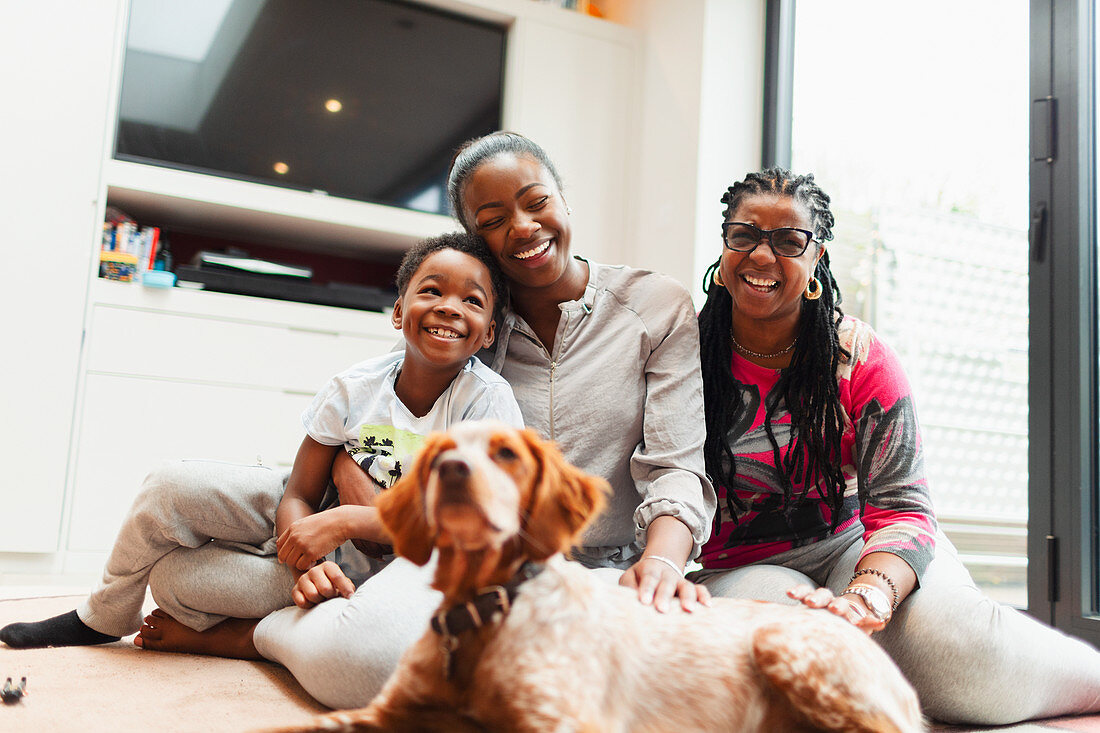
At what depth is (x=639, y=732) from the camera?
0.88 metres

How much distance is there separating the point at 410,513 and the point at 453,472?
11 cm

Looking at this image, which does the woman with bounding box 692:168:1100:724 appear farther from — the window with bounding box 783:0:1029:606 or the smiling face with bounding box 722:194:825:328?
the window with bounding box 783:0:1029:606

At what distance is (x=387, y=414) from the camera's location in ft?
5.01

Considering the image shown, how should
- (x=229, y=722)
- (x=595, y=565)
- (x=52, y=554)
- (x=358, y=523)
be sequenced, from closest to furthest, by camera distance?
(x=229, y=722), (x=358, y=523), (x=595, y=565), (x=52, y=554)

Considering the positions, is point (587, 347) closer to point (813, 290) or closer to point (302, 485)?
point (813, 290)

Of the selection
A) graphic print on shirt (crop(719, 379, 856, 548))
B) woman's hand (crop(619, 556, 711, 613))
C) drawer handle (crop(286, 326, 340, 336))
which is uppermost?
drawer handle (crop(286, 326, 340, 336))

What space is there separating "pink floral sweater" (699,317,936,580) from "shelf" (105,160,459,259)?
1.94m

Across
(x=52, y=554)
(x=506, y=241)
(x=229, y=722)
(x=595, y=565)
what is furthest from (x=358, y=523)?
(x=52, y=554)

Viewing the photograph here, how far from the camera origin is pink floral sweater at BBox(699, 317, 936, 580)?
4.67 feet

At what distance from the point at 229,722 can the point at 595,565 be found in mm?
651

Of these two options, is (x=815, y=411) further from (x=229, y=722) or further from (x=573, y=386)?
(x=229, y=722)

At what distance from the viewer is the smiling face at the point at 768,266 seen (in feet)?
4.99

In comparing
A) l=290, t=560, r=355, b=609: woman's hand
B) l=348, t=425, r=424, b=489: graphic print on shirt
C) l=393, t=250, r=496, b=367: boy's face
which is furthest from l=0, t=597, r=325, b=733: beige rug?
l=393, t=250, r=496, b=367: boy's face

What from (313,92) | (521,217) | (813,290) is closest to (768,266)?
(813,290)
